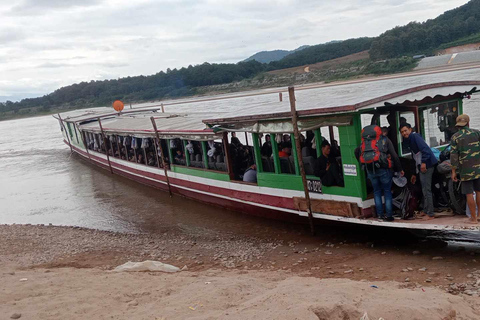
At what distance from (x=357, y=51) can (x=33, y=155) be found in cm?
4997

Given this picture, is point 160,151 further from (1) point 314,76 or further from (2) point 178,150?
(1) point 314,76

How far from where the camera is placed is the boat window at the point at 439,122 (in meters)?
8.20

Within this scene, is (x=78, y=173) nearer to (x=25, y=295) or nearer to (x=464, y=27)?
(x=25, y=295)

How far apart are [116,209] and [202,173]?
4.12 m

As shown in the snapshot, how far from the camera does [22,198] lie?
61.5 ft

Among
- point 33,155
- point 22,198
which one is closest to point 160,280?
point 22,198

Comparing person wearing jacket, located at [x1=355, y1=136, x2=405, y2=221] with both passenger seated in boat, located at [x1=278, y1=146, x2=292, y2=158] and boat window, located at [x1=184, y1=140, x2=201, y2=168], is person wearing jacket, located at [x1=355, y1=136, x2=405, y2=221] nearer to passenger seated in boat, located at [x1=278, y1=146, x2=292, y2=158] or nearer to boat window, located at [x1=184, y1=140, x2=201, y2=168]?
passenger seated in boat, located at [x1=278, y1=146, x2=292, y2=158]

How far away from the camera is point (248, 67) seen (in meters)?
77.6

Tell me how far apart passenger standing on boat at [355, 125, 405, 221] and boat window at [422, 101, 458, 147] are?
1.39 m

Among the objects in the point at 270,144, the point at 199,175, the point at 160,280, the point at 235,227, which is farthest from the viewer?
the point at 199,175

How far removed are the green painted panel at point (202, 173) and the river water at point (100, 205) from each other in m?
1.05

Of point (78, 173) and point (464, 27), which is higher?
point (464, 27)

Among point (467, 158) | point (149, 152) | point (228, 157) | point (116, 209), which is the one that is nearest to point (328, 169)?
point (467, 158)

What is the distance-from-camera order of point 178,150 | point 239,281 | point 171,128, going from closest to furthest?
point 239,281 → point 171,128 → point 178,150
